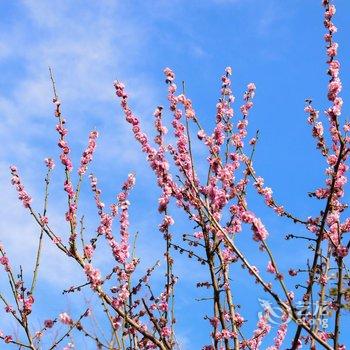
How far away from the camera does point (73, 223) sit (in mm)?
7410

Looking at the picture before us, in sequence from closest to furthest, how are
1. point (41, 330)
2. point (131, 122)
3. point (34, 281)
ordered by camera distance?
point (131, 122) → point (34, 281) → point (41, 330)

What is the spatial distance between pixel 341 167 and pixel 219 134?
5.45 feet

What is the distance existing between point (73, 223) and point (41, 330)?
6.06ft

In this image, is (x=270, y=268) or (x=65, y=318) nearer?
(x=270, y=268)

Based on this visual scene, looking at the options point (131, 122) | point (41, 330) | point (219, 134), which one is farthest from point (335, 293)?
point (41, 330)

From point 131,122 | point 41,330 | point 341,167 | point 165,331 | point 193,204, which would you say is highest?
point 131,122

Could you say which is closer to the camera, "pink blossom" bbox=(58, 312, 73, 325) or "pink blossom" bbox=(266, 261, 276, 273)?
"pink blossom" bbox=(266, 261, 276, 273)

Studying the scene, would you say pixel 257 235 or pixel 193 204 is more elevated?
pixel 193 204

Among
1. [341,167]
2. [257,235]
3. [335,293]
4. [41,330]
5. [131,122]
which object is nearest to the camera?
[257,235]

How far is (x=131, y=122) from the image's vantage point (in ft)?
22.9

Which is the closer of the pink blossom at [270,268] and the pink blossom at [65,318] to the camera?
the pink blossom at [270,268]

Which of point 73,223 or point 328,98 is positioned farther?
point 73,223

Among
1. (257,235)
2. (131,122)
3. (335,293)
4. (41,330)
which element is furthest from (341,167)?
(41,330)

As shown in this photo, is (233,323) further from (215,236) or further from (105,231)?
(105,231)
